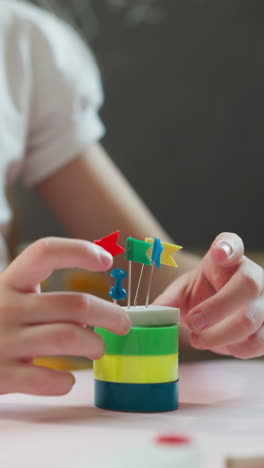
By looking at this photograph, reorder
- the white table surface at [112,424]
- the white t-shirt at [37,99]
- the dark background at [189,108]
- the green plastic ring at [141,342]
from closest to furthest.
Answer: the white table surface at [112,424]
the green plastic ring at [141,342]
the white t-shirt at [37,99]
the dark background at [189,108]

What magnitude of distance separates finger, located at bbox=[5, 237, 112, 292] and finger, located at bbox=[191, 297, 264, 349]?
0.43ft

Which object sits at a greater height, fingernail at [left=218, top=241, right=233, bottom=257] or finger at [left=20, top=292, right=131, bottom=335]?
fingernail at [left=218, top=241, right=233, bottom=257]

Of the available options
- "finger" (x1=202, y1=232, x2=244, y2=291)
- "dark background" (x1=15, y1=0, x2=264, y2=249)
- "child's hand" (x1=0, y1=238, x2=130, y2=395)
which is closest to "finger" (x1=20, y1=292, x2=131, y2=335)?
"child's hand" (x1=0, y1=238, x2=130, y2=395)

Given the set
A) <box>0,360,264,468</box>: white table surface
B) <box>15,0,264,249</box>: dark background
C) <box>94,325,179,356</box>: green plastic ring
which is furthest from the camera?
<box>15,0,264,249</box>: dark background

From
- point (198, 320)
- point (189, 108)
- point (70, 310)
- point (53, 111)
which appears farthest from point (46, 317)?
point (189, 108)

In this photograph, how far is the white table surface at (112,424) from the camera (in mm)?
367

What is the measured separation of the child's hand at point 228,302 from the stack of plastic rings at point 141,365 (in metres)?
0.04

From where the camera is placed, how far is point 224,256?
0.52 meters

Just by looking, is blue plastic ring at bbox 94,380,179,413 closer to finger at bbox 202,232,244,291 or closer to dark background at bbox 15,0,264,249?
finger at bbox 202,232,244,291

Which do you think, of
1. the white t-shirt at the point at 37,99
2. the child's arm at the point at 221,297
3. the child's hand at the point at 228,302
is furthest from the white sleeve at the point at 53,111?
the child's hand at the point at 228,302

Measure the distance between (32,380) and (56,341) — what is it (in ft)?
0.11

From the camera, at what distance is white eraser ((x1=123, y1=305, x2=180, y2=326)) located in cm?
48

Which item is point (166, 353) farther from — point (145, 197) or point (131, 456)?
point (145, 197)

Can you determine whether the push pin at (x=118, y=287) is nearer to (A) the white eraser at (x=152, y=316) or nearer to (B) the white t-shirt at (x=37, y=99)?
(A) the white eraser at (x=152, y=316)
